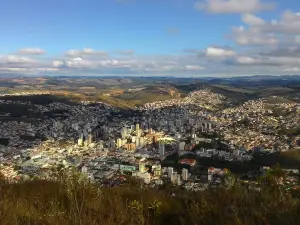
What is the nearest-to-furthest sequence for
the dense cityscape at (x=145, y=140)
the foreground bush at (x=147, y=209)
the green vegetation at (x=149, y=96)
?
the foreground bush at (x=147, y=209), the dense cityscape at (x=145, y=140), the green vegetation at (x=149, y=96)

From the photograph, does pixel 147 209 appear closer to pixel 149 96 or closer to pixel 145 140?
pixel 145 140

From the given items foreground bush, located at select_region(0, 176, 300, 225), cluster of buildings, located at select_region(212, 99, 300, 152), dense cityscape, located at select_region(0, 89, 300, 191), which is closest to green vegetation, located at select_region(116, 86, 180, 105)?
dense cityscape, located at select_region(0, 89, 300, 191)

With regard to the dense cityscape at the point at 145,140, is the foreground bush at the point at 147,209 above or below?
above

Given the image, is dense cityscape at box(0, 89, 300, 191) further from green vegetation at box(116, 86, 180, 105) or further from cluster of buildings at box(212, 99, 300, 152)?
green vegetation at box(116, 86, 180, 105)

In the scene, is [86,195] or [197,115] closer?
[86,195]

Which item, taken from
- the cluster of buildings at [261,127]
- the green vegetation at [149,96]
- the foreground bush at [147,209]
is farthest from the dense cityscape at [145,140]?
the green vegetation at [149,96]

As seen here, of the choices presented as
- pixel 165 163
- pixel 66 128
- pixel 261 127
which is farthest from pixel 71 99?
pixel 165 163

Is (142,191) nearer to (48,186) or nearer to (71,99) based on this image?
(48,186)

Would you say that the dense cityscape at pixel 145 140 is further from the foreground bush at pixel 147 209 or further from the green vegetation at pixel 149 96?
the green vegetation at pixel 149 96
